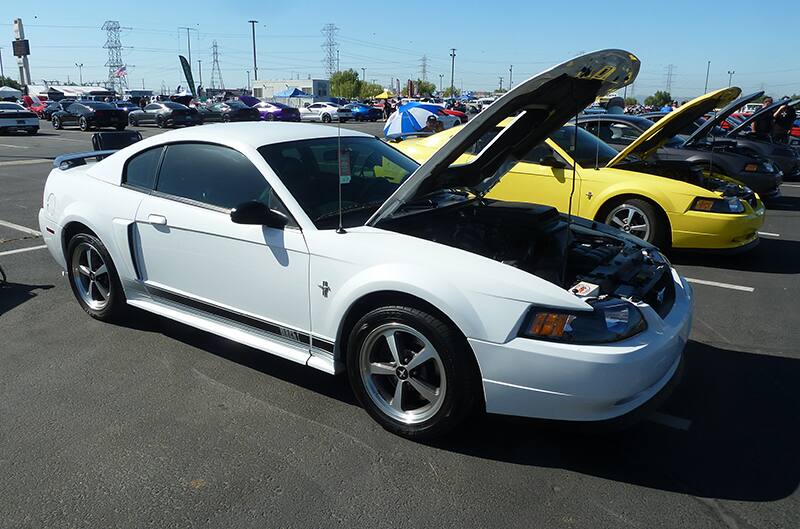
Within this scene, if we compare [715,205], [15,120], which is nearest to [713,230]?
[715,205]

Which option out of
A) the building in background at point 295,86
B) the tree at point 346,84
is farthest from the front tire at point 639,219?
the tree at point 346,84

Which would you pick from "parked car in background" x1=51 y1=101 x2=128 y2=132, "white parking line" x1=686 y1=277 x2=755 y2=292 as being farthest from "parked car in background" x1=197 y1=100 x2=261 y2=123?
"white parking line" x1=686 y1=277 x2=755 y2=292

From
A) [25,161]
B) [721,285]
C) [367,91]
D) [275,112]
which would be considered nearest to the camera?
[721,285]

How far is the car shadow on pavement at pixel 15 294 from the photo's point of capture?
16.4ft

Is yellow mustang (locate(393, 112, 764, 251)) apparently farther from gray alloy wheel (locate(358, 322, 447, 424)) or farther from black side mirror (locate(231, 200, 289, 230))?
gray alloy wheel (locate(358, 322, 447, 424))

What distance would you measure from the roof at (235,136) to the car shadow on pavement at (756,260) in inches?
167

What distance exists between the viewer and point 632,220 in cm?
636

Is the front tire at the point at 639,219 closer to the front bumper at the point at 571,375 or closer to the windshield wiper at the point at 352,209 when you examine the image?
the windshield wiper at the point at 352,209

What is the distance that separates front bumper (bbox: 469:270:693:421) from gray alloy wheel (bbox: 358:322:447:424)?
0.29 m

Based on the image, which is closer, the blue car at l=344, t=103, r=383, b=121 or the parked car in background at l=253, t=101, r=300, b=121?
the parked car in background at l=253, t=101, r=300, b=121

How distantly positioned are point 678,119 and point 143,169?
16.6 feet

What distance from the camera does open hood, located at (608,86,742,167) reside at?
584 centimetres

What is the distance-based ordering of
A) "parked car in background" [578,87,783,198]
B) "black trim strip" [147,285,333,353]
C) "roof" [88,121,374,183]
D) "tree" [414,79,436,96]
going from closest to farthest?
"black trim strip" [147,285,333,353] < "roof" [88,121,374,183] < "parked car in background" [578,87,783,198] < "tree" [414,79,436,96]

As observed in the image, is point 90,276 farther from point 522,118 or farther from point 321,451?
point 522,118
